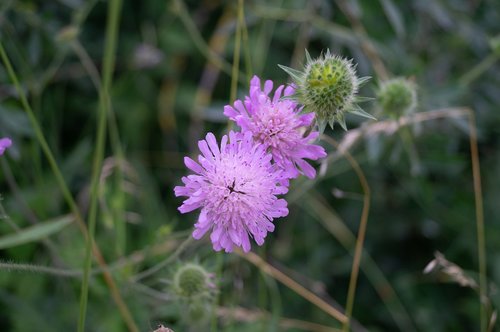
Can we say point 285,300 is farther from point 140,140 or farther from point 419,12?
point 419,12

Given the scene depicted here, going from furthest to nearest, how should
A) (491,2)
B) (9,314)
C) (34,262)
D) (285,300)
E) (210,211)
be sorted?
1. (491,2)
2. (285,300)
3. (34,262)
4. (9,314)
5. (210,211)

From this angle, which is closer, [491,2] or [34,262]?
[34,262]

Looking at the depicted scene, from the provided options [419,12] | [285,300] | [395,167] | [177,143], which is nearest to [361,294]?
[285,300]

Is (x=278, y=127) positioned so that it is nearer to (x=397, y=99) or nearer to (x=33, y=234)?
(x=397, y=99)

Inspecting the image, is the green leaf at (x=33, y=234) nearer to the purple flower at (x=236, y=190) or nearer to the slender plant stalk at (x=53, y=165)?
the slender plant stalk at (x=53, y=165)

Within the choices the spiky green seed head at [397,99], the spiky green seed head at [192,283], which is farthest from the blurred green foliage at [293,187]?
the spiky green seed head at [192,283]

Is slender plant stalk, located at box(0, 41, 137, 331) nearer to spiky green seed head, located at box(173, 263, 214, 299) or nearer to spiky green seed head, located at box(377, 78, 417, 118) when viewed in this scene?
spiky green seed head, located at box(173, 263, 214, 299)

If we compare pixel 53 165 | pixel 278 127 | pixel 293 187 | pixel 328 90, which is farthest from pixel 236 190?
pixel 293 187
